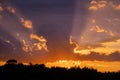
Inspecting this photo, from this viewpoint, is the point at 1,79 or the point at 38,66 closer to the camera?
the point at 1,79

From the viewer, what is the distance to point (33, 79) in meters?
131

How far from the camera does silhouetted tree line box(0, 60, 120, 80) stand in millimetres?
131625

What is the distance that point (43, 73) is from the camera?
136 meters

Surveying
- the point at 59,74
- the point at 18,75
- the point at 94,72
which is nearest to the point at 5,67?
the point at 18,75

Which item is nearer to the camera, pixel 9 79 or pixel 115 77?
pixel 9 79

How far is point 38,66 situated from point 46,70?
12.3 feet

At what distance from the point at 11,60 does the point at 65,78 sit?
63.5 feet

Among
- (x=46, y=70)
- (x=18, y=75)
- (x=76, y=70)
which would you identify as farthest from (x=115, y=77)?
(x=18, y=75)

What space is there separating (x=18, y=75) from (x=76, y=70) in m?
21.0

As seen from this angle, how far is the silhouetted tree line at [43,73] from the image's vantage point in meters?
132

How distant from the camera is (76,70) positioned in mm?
141000

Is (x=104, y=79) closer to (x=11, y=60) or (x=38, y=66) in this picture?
(x=38, y=66)

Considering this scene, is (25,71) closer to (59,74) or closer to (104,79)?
(59,74)

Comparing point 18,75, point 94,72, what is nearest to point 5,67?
point 18,75
